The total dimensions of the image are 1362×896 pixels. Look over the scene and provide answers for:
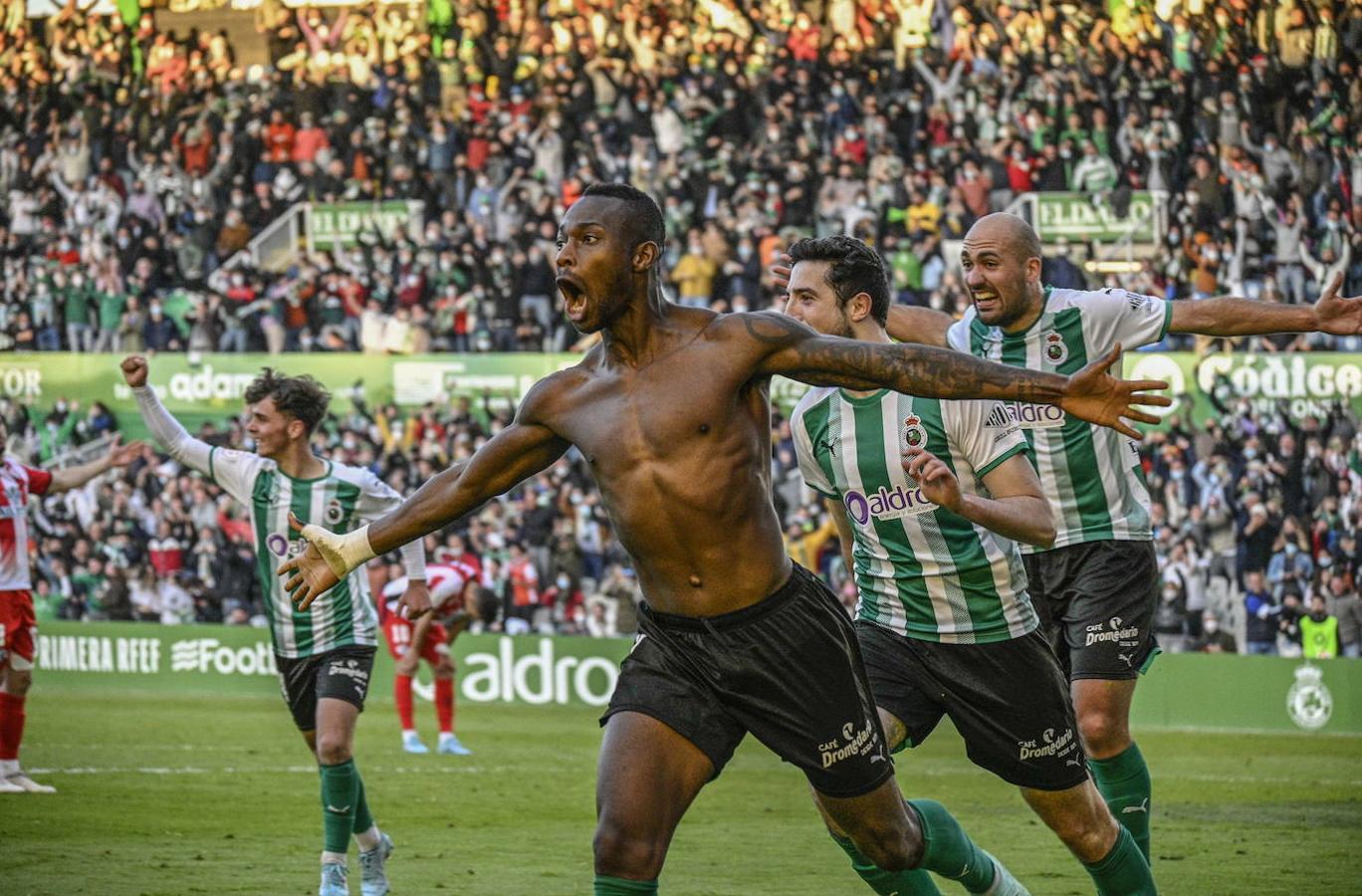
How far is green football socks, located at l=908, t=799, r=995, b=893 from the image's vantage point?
21.1 ft

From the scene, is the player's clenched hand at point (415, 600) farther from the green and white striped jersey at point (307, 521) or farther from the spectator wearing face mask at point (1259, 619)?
the spectator wearing face mask at point (1259, 619)

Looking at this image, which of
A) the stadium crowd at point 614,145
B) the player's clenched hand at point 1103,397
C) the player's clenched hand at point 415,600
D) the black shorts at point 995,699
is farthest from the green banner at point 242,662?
the player's clenched hand at point 1103,397

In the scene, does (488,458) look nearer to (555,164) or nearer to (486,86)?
(555,164)

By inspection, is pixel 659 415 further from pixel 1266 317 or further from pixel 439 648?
pixel 439 648

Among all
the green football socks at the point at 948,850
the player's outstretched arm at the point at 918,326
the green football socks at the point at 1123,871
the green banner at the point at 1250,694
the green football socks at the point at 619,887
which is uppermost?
the player's outstretched arm at the point at 918,326

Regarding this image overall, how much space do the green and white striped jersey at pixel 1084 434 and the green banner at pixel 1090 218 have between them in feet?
52.1

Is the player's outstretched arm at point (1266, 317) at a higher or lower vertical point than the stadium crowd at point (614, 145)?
lower

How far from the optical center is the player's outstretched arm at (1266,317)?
7.34 m

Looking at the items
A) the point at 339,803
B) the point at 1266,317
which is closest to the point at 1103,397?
the point at 1266,317

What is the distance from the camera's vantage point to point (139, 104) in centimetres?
3184

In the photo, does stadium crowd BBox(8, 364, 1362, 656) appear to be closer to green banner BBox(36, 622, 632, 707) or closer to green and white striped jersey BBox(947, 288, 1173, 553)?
green banner BBox(36, 622, 632, 707)

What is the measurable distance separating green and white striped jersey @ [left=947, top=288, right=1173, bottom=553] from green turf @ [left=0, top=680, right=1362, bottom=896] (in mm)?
2250

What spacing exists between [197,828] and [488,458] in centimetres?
713

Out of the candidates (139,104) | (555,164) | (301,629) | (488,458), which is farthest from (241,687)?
(488,458)
